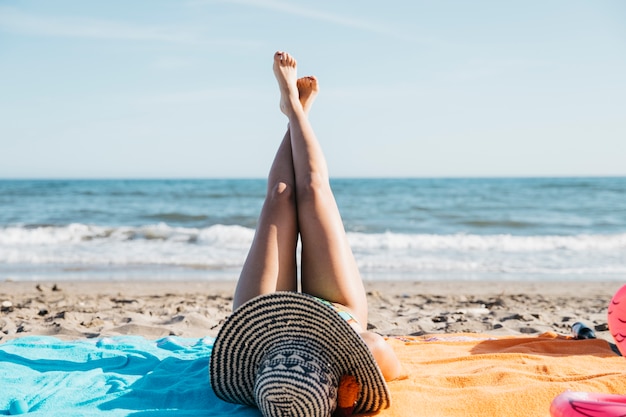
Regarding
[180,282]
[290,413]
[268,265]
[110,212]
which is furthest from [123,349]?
[110,212]

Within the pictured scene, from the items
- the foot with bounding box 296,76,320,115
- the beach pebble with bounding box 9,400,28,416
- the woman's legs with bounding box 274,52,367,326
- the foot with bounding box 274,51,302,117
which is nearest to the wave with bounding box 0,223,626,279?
the foot with bounding box 296,76,320,115

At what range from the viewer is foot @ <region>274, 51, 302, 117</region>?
11.9 feet

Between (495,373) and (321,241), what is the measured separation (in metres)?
1.11

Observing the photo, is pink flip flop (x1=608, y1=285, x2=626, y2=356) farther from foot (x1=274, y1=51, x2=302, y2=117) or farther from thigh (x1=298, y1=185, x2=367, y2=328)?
foot (x1=274, y1=51, x2=302, y2=117)

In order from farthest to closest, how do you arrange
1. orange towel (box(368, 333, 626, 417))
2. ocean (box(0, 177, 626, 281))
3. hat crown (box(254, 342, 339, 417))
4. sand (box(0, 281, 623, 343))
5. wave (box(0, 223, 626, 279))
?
wave (box(0, 223, 626, 279))
ocean (box(0, 177, 626, 281))
sand (box(0, 281, 623, 343))
orange towel (box(368, 333, 626, 417))
hat crown (box(254, 342, 339, 417))

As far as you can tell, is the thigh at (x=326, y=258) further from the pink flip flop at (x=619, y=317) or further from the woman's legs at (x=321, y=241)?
the pink flip flop at (x=619, y=317)

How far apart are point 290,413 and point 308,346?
256 mm

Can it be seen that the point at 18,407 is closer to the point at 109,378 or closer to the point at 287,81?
the point at 109,378

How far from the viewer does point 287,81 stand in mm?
3797

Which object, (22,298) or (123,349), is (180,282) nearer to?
(22,298)

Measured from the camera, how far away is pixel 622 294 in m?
1.84

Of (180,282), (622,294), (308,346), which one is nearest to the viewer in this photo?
(622,294)

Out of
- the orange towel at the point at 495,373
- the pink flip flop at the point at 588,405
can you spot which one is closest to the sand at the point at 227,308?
the orange towel at the point at 495,373

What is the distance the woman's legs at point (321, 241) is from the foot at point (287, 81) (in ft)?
1.49
